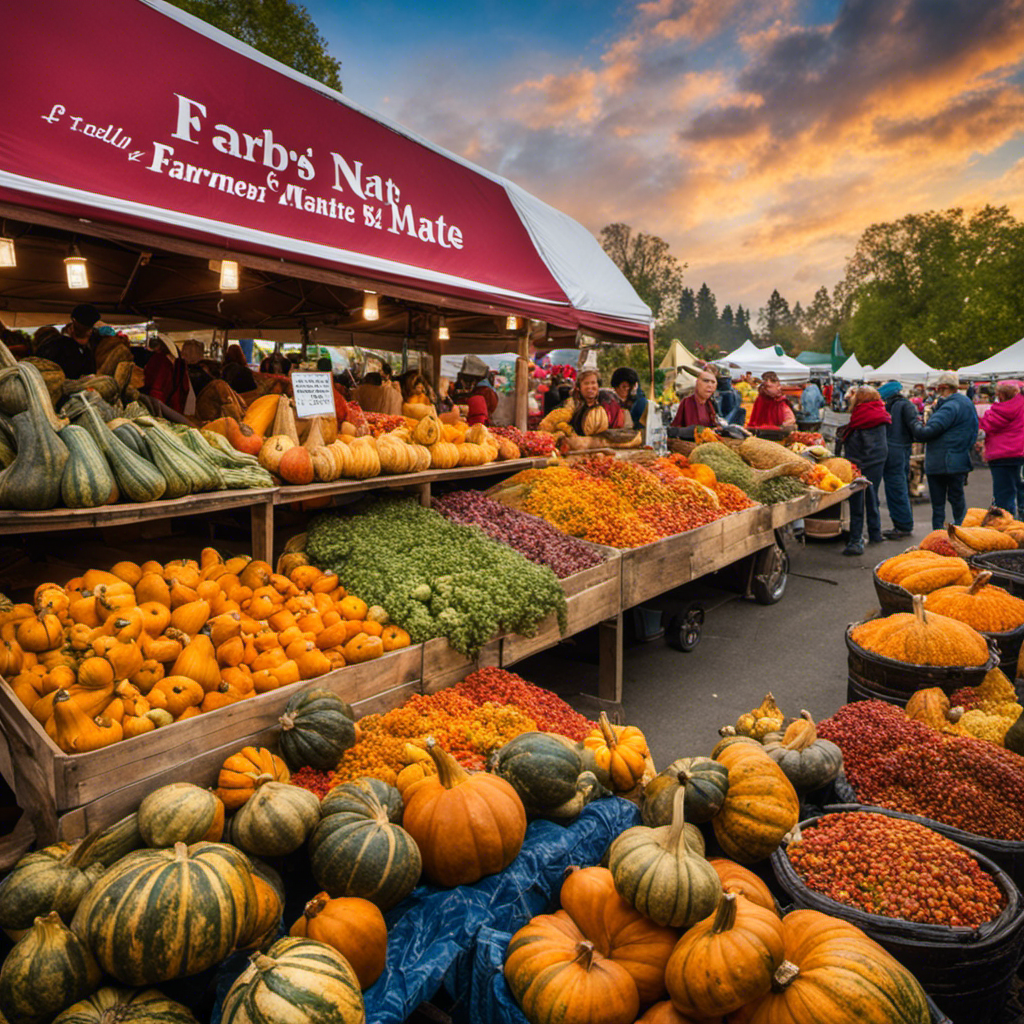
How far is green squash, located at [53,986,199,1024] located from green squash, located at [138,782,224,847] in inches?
16.2

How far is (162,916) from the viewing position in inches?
69.4

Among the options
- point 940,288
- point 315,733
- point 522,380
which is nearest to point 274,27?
point 522,380

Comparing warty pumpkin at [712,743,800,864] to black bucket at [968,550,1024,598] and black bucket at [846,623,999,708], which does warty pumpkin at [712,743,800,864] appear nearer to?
black bucket at [846,623,999,708]

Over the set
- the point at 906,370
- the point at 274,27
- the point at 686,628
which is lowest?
the point at 686,628

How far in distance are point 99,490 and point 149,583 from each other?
1.59 ft

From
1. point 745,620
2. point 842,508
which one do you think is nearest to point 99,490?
point 745,620

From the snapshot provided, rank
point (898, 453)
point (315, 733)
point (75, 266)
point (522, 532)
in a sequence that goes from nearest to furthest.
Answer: point (315, 733) → point (75, 266) → point (522, 532) → point (898, 453)

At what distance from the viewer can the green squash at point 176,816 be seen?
2133mm

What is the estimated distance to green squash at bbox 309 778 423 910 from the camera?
2.12 meters

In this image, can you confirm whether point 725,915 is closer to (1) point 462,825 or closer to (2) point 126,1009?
(1) point 462,825

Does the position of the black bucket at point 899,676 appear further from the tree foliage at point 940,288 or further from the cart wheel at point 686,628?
the tree foliage at point 940,288

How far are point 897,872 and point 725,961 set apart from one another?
977 millimetres

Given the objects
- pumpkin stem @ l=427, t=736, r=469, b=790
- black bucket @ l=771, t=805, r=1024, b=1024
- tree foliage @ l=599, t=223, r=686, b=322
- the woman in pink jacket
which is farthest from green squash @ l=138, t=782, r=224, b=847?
tree foliage @ l=599, t=223, r=686, b=322

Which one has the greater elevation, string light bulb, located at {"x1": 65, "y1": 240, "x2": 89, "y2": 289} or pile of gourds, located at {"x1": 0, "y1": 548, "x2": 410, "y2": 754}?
string light bulb, located at {"x1": 65, "y1": 240, "x2": 89, "y2": 289}
